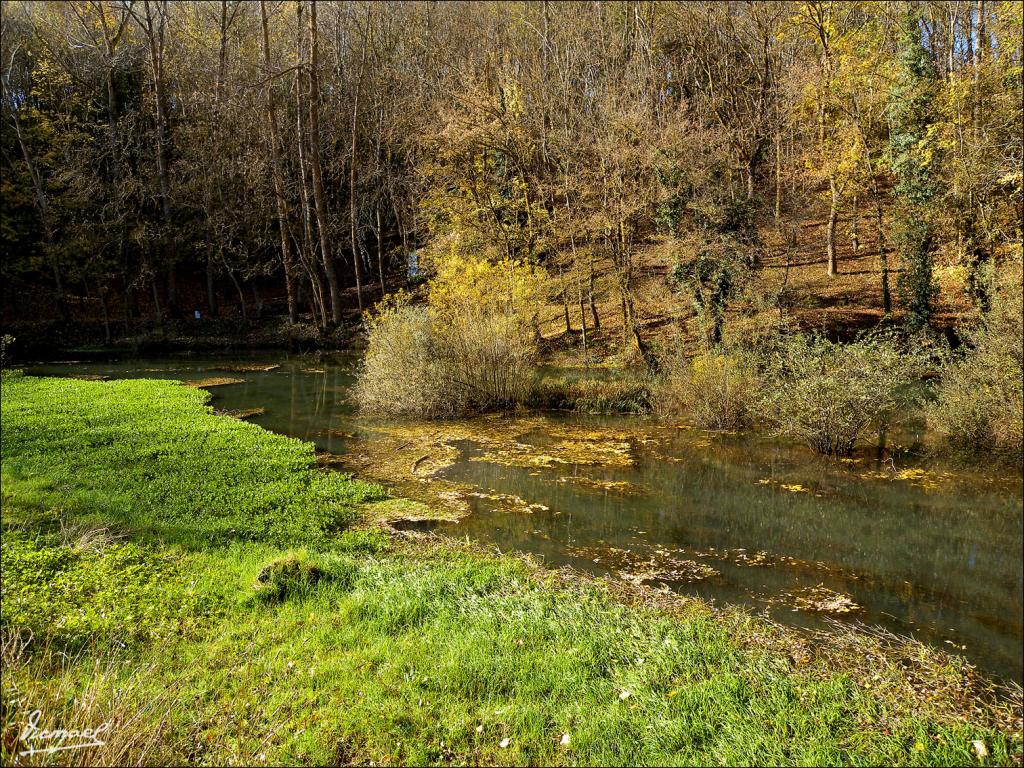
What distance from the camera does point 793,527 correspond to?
9625mm

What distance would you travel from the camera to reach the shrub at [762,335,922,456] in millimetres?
12891

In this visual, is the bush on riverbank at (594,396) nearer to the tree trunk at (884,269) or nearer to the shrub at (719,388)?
the shrub at (719,388)

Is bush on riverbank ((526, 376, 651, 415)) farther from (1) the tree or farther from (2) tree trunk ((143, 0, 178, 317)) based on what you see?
(2) tree trunk ((143, 0, 178, 317))

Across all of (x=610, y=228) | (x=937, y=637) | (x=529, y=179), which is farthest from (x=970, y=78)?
(x=937, y=637)

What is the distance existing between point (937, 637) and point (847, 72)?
2950 cm

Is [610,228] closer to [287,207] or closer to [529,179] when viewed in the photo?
[529,179]

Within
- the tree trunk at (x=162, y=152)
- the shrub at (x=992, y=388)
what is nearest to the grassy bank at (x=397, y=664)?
the shrub at (x=992, y=388)

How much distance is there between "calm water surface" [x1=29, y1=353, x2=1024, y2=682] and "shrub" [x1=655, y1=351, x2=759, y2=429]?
A: 2.97 ft

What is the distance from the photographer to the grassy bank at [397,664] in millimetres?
3932

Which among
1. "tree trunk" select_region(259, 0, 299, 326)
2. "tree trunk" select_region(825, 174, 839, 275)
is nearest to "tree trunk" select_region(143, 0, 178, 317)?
"tree trunk" select_region(259, 0, 299, 326)

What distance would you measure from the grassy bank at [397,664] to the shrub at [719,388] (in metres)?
9.61

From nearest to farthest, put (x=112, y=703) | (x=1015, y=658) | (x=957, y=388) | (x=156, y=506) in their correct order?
1. (x=112, y=703)
2. (x=1015, y=658)
3. (x=156, y=506)
4. (x=957, y=388)

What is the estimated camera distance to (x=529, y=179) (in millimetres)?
30031

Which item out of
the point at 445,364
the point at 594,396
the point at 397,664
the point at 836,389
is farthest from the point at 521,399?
Result: the point at 397,664
